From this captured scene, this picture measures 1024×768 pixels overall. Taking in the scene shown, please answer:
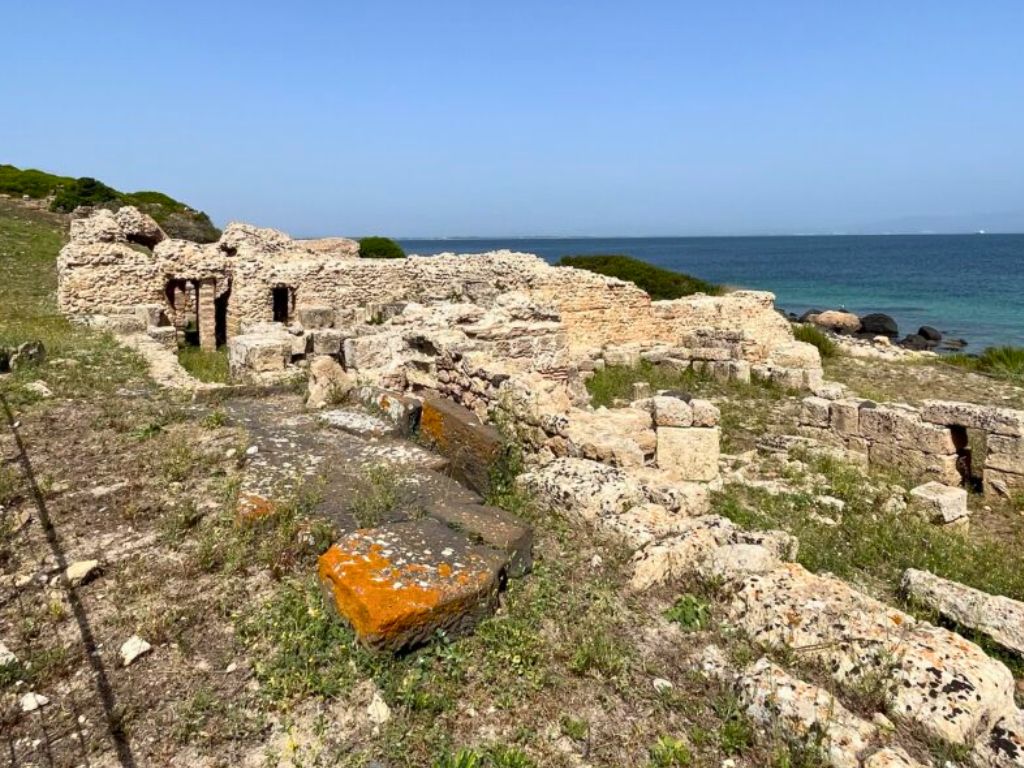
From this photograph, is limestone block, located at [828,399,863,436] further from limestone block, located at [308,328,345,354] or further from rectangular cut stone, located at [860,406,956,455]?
limestone block, located at [308,328,345,354]

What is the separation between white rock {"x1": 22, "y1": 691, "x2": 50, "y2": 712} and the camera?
2.90 meters

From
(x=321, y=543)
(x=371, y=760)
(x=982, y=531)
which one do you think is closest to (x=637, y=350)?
(x=982, y=531)

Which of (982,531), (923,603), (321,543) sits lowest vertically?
(982,531)

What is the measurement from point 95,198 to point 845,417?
3777 centimetres

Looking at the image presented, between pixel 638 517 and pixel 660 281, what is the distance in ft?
90.2

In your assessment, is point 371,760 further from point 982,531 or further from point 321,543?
point 982,531

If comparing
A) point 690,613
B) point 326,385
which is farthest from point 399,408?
point 690,613

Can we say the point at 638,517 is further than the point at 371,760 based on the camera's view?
Yes

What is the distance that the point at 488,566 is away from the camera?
147 inches

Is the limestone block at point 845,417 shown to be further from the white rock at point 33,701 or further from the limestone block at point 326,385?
the white rock at point 33,701

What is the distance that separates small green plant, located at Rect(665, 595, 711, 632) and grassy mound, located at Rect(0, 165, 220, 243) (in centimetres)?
3464

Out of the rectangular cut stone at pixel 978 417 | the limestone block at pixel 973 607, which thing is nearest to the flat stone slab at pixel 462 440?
the limestone block at pixel 973 607

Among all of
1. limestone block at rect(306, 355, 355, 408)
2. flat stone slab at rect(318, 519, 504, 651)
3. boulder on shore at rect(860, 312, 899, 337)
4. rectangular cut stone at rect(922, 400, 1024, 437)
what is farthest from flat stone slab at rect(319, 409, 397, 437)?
boulder on shore at rect(860, 312, 899, 337)

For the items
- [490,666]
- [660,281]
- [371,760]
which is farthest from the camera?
Result: [660,281]
